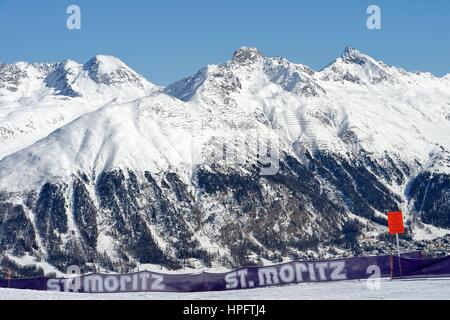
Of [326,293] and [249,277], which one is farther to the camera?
[249,277]

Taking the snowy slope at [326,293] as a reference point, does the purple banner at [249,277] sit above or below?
above

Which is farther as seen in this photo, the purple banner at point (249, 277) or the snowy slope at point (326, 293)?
the purple banner at point (249, 277)

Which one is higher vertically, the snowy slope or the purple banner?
the purple banner

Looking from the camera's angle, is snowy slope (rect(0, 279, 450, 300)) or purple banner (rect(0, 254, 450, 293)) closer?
snowy slope (rect(0, 279, 450, 300))

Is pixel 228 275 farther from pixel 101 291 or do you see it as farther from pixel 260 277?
pixel 101 291

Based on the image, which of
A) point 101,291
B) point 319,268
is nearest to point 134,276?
point 101,291

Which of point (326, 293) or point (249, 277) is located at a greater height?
point (249, 277)
